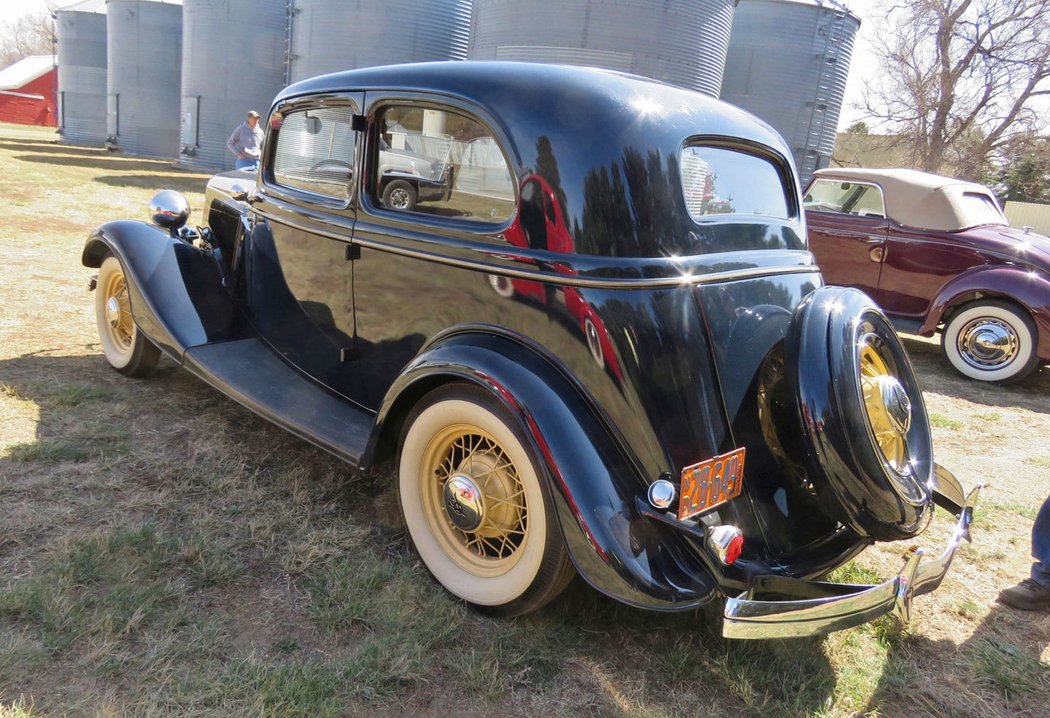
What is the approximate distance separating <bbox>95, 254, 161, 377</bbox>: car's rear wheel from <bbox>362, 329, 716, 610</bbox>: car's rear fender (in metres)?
2.47

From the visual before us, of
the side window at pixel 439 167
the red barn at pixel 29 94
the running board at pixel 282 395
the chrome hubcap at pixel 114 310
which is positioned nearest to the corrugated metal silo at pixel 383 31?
the chrome hubcap at pixel 114 310

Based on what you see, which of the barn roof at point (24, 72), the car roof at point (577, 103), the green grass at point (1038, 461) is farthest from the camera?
the barn roof at point (24, 72)

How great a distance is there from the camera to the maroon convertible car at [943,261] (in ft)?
19.2

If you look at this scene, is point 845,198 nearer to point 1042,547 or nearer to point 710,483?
point 1042,547

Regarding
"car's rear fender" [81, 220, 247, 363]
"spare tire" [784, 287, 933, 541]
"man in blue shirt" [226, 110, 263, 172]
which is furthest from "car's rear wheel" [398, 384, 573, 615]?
"man in blue shirt" [226, 110, 263, 172]

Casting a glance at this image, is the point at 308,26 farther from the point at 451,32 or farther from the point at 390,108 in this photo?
the point at 390,108

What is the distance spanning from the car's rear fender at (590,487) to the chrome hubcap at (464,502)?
334 millimetres

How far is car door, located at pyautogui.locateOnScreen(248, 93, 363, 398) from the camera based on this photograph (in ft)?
9.91

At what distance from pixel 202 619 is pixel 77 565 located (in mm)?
519

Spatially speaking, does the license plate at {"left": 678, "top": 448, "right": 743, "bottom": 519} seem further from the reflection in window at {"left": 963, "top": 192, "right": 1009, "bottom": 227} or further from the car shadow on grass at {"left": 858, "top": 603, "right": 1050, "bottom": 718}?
the reflection in window at {"left": 963, "top": 192, "right": 1009, "bottom": 227}

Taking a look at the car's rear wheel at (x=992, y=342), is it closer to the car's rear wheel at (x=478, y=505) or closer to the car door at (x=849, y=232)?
the car door at (x=849, y=232)

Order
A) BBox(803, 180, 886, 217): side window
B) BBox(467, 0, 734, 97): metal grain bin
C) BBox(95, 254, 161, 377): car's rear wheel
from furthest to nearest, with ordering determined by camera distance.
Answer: BBox(467, 0, 734, 97): metal grain bin
BBox(803, 180, 886, 217): side window
BBox(95, 254, 161, 377): car's rear wheel

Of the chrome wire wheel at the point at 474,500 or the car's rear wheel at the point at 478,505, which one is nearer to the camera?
the car's rear wheel at the point at 478,505

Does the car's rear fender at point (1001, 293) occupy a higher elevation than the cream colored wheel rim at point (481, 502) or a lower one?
higher
